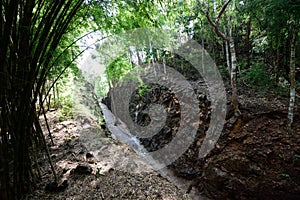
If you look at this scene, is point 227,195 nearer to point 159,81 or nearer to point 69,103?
point 69,103

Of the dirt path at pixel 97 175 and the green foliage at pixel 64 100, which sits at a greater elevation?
the green foliage at pixel 64 100

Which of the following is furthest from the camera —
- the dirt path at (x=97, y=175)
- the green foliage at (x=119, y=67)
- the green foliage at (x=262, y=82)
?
the green foliage at (x=262, y=82)

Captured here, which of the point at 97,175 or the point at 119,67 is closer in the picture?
the point at 97,175

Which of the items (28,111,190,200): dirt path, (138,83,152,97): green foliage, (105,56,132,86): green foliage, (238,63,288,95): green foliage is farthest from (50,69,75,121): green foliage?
(238,63,288,95): green foliage

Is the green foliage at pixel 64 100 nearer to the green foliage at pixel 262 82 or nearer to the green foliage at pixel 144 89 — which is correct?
the green foliage at pixel 144 89

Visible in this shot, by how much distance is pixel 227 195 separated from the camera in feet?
12.5

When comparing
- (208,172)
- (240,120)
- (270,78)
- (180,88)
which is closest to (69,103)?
(180,88)

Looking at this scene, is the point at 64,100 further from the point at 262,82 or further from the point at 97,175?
the point at 262,82

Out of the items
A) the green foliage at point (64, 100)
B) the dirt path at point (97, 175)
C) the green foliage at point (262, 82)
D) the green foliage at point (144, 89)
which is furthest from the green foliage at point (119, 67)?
the green foliage at point (262, 82)

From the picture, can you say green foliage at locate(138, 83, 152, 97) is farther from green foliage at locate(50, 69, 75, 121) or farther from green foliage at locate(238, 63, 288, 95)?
green foliage at locate(238, 63, 288, 95)

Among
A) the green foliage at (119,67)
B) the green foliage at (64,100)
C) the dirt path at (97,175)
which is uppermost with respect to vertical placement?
the green foliage at (119,67)

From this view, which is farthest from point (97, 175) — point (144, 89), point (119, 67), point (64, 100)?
point (144, 89)

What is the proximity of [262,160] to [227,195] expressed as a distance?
102 cm

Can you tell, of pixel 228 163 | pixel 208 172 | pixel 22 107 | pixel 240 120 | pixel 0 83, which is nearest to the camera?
pixel 0 83
